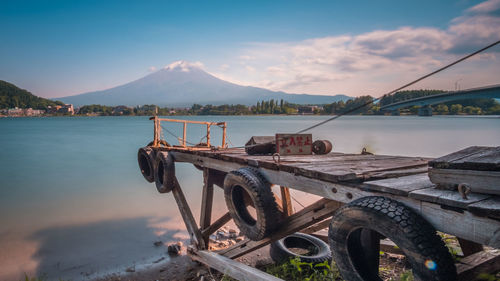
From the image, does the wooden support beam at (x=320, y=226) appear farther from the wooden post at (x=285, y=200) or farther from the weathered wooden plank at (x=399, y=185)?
the weathered wooden plank at (x=399, y=185)

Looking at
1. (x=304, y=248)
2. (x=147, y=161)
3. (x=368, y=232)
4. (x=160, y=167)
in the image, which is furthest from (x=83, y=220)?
(x=368, y=232)

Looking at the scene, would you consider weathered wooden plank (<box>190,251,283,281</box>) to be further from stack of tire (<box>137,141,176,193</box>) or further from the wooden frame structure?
stack of tire (<box>137,141,176,193</box>)

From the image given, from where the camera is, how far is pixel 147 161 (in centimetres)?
912

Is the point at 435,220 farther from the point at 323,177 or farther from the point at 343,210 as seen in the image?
the point at 323,177

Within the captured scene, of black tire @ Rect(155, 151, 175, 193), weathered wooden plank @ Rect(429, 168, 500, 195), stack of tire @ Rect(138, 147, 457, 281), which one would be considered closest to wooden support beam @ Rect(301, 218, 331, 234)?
stack of tire @ Rect(138, 147, 457, 281)

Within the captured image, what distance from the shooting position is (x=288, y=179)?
3951 millimetres

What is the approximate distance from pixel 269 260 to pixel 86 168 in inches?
941

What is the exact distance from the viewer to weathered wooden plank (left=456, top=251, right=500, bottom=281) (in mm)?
3078

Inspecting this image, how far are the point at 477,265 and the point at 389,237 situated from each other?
1653 mm

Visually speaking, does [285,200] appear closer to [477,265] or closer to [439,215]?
[477,265]

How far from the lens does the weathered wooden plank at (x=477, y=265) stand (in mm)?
3078

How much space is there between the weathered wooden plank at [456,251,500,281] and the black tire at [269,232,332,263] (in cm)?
294

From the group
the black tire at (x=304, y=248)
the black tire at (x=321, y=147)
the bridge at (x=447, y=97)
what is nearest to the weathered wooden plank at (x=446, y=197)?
the bridge at (x=447, y=97)

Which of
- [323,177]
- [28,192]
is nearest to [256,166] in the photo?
[323,177]
